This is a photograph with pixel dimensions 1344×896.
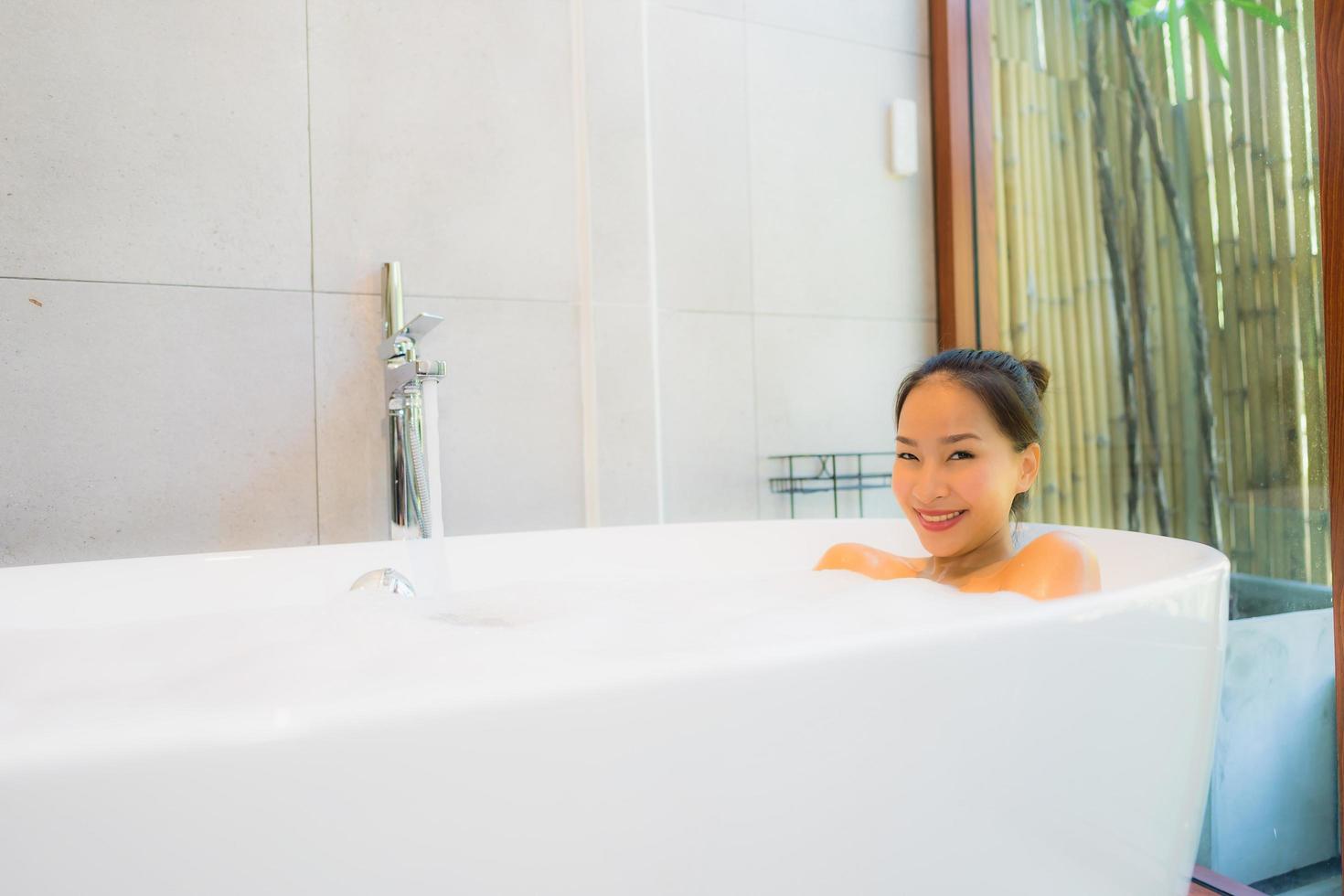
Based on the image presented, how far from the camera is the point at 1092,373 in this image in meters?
1.70

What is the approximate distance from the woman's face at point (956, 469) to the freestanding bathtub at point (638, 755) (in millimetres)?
186

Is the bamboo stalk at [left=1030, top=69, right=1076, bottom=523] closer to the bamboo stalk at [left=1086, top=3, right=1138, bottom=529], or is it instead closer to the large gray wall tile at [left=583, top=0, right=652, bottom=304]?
the bamboo stalk at [left=1086, top=3, right=1138, bottom=529]

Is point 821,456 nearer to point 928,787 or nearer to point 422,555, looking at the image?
point 422,555

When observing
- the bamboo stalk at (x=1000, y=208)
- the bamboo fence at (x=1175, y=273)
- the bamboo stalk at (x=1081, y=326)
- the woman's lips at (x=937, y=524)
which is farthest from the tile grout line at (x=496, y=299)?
the woman's lips at (x=937, y=524)

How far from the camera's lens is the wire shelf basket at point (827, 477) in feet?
6.45

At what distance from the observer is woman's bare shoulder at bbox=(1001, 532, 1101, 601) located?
91 cm

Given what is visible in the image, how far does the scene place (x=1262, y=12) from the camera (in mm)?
1363

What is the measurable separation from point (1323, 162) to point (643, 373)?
3.67 ft

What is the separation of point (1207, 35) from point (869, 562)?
1046 mm

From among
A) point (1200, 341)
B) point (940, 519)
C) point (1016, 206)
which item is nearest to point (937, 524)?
point (940, 519)

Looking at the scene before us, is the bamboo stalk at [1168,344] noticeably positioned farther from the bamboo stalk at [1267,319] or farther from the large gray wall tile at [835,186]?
the large gray wall tile at [835,186]

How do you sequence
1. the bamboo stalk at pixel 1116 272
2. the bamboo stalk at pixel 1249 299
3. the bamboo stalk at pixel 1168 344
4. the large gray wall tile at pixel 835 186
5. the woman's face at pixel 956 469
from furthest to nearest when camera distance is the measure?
1. the large gray wall tile at pixel 835 186
2. the bamboo stalk at pixel 1116 272
3. the bamboo stalk at pixel 1168 344
4. the bamboo stalk at pixel 1249 299
5. the woman's face at pixel 956 469

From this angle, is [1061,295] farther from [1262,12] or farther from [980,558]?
[980,558]

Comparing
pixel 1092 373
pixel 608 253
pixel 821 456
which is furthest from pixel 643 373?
pixel 1092 373
